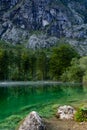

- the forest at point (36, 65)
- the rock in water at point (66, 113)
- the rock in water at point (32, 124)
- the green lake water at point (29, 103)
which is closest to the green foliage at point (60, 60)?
the forest at point (36, 65)

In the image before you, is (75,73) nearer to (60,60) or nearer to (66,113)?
(60,60)

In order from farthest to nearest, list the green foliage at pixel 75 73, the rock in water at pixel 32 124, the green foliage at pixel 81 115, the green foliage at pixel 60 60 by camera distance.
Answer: the green foliage at pixel 60 60 → the green foliage at pixel 75 73 → the green foliage at pixel 81 115 → the rock in water at pixel 32 124

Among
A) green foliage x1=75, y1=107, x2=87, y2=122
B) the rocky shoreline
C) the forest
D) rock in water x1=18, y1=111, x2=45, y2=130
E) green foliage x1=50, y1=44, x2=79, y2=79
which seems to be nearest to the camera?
rock in water x1=18, y1=111, x2=45, y2=130

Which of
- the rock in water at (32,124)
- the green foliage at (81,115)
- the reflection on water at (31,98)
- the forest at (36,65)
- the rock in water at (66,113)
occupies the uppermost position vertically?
the rock in water at (32,124)

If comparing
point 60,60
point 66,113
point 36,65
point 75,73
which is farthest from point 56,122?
point 36,65

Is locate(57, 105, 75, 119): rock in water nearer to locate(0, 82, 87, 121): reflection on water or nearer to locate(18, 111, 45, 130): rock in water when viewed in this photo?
locate(0, 82, 87, 121): reflection on water

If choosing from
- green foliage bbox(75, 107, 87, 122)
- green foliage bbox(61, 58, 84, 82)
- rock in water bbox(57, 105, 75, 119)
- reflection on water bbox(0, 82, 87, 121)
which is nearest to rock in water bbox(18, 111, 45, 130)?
green foliage bbox(75, 107, 87, 122)

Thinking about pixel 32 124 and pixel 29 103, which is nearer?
pixel 32 124

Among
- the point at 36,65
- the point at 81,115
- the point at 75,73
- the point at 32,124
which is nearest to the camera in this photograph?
the point at 32,124

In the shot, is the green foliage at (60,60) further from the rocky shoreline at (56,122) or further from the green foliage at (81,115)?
the green foliage at (81,115)

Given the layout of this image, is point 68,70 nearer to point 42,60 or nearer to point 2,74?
point 42,60

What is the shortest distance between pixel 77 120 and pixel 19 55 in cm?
11422

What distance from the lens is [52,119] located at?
23.8 meters

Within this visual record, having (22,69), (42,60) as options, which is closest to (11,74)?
(22,69)
